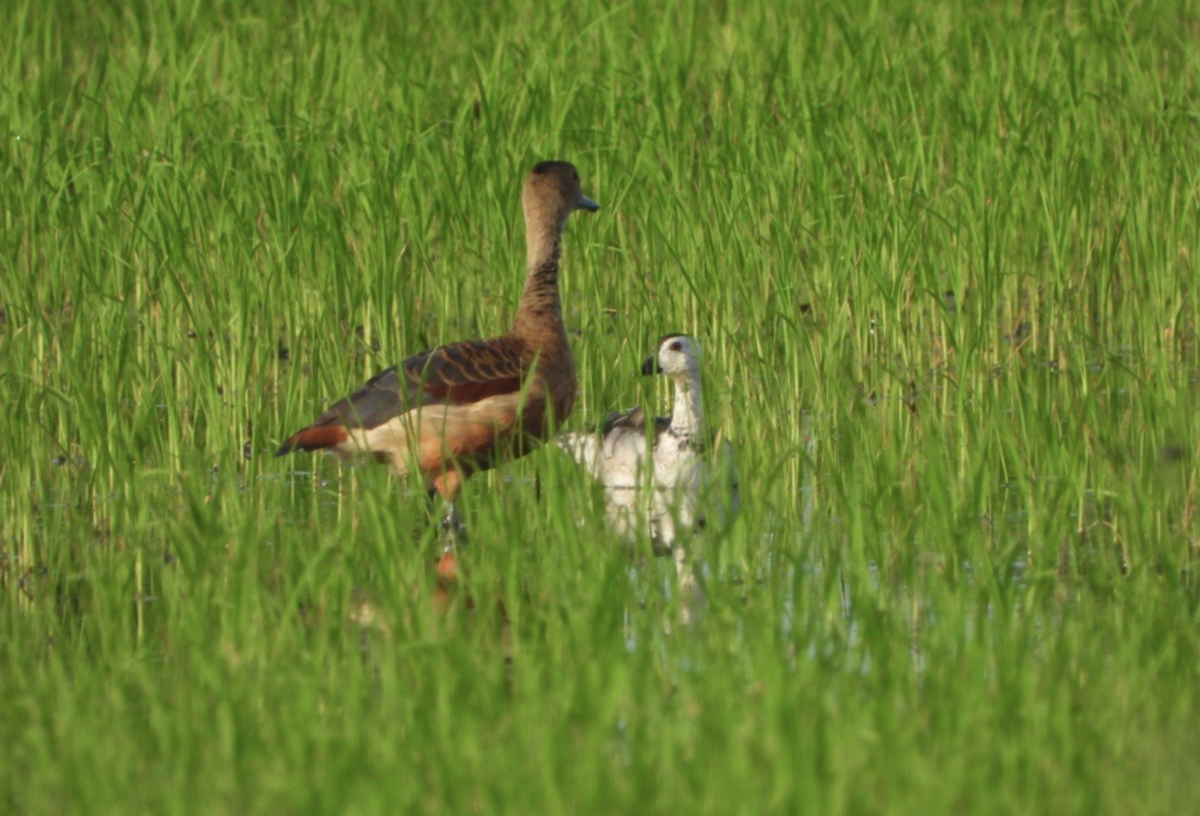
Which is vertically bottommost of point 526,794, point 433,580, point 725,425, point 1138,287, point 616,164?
point 526,794

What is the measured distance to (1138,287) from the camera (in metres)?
7.42

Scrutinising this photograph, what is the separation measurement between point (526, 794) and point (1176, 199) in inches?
210

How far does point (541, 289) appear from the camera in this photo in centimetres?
670

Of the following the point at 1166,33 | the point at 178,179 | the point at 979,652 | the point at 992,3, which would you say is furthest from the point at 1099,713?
the point at 992,3

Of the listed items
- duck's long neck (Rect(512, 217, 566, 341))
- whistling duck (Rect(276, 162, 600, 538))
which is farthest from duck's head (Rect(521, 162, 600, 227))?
whistling duck (Rect(276, 162, 600, 538))

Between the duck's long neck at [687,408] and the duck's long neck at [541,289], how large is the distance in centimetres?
43

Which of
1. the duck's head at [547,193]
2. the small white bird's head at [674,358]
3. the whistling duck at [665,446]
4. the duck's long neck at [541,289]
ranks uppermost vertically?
the duck's head at [547,193]

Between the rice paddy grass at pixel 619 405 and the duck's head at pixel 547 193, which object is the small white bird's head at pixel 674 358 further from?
the duck's head at pixel 547 193

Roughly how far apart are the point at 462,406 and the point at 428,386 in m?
0.12

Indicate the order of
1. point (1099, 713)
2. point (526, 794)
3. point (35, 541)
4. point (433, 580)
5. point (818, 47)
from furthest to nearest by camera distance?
point (818, 47) → point (35, 541) → point (433, 580) → point (1099, 713) → point (526, 794)

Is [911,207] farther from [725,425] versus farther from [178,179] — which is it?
[178,179]

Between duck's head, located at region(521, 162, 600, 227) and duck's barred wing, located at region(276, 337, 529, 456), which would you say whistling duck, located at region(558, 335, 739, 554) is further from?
duck's head, located at region(521, 162, 600, 227)

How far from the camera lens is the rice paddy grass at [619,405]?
11.8ft

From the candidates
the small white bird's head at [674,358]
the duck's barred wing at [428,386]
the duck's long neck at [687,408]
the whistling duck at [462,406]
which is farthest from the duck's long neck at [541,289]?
the duck's long neck at [687,408]
